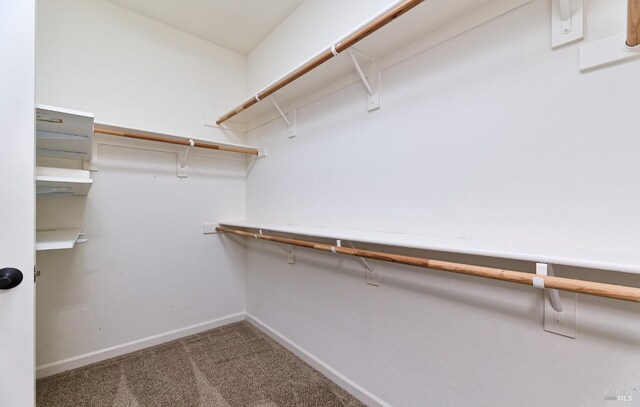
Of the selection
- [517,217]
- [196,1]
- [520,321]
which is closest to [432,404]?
[520,321]

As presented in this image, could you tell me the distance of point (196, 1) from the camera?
6.50ft

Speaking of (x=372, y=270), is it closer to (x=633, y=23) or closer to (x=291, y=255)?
(x=291, y=255)

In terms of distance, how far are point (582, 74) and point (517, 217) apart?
515 millimetres

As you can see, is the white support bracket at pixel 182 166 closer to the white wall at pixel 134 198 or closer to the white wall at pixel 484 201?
the white wall at pixel 134 198

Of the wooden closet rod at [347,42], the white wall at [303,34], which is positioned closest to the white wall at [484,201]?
the wooden closet rod at [347,42]

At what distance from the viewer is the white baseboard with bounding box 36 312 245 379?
181cm

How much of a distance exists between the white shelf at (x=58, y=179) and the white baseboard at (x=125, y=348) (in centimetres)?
119

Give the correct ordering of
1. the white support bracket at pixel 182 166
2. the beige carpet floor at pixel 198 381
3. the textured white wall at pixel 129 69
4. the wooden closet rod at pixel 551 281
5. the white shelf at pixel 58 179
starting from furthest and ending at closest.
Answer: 1. the white support bracket at pixel 182 166
2. the textured white wall at pixel 129 69
3. the beige carpet floor at pixel 198 381
4. the white shelf at pixel 58 179
5. the wooden closet rod at pixel 551 281

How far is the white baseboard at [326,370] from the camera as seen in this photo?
1.50 meters

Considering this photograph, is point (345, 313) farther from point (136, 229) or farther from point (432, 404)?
point (136, 229)

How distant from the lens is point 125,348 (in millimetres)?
2072

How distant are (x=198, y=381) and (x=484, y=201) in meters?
2.01

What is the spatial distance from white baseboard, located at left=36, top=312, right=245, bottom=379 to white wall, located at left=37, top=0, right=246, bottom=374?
0.04 feet

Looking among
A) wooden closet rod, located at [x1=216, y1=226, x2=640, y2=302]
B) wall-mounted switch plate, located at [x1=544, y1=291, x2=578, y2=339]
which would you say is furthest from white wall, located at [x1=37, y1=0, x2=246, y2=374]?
wall-mounted switch plate, located at [x1=544, y1=291, x2=578, y2=339]
